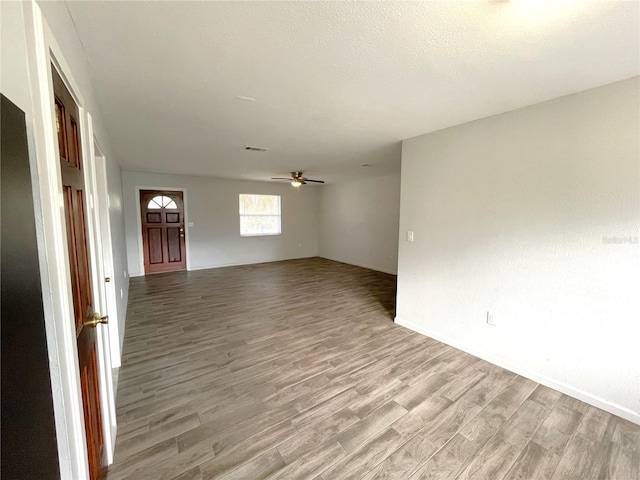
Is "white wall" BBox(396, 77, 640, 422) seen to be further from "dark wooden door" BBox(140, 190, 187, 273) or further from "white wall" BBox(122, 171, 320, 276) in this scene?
"dark wooden door" BBox(140, 190, 187, 273)

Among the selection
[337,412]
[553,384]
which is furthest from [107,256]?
[553,384]

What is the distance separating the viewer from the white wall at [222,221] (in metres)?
5.89

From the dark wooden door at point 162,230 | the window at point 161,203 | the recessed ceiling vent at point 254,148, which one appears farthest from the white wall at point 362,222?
the window at point 161,203

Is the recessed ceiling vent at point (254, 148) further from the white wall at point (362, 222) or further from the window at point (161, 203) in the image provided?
the window at point (161, 203)

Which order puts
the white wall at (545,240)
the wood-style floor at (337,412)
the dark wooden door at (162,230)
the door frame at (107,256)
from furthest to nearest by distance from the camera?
1. the dark wooden door at (162,230)
2. the door frame at (107,256)
3. the white wall at (545,240)
4. the wood-style floor at (337,412)

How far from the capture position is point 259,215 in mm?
7590

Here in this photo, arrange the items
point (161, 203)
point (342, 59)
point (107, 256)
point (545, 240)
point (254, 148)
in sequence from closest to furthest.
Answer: point (342, 59)
point (545, 240)
point (107, 256)
point (254, 148)
point (161, 203)

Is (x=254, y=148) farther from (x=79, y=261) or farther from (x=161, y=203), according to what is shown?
(x=161, y=203)

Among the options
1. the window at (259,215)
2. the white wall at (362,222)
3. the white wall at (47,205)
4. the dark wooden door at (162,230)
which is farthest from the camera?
the window at (259,215)

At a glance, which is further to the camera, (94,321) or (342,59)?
(342,59)

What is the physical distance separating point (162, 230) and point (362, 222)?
4852 millimetres

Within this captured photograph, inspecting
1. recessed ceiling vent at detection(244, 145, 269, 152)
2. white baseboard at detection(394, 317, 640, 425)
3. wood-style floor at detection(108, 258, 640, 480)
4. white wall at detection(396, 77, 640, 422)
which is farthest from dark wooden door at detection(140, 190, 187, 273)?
white baseboard at detection(394, 317, 640, 425)

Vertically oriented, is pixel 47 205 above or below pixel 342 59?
below

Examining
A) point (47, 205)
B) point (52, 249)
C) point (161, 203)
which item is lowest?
point (52, 249)
